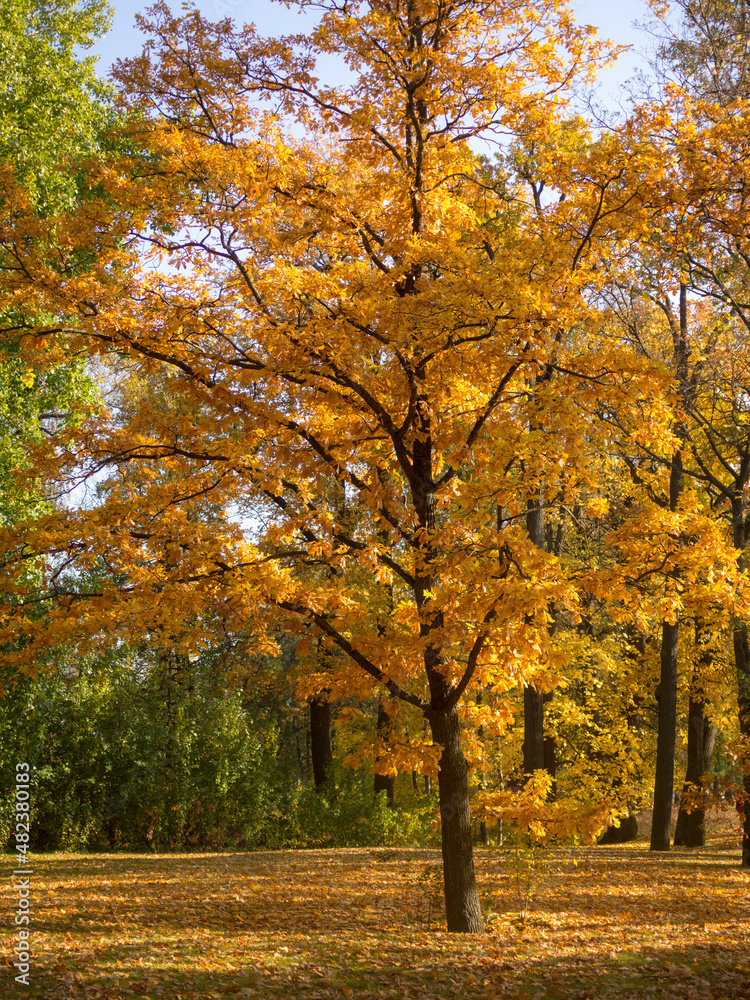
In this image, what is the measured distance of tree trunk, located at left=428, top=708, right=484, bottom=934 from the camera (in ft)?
23.6

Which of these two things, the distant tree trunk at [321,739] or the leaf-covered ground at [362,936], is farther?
the distant tree trunk at [321,739]

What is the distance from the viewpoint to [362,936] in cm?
711

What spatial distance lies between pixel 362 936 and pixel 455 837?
122cm

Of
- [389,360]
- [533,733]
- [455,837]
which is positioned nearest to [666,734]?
[533,733]

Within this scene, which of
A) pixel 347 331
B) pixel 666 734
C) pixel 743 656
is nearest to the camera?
pixel 347 331

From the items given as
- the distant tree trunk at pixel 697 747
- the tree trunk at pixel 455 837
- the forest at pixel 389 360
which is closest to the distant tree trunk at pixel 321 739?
the distant tree trunk at pixel 697 747

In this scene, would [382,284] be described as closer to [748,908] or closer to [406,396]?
[406,396]

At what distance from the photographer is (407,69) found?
6871 mm

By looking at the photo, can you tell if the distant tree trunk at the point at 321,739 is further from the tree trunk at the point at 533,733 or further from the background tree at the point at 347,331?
the background tree at the point at 347,331

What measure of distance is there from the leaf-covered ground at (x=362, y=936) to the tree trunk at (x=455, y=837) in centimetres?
23

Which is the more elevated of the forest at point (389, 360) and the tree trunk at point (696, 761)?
the forest at point (389, 360)

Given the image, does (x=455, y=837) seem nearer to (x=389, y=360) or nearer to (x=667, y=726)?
(x=389, y=360)

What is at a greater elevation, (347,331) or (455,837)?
(347,331)

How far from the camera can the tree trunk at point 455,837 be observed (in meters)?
7.19
